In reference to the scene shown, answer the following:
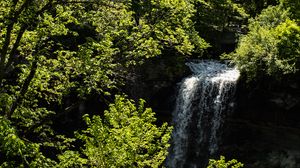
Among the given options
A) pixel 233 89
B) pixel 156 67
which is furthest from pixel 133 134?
pixel 156 67

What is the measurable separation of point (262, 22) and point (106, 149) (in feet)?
71.9

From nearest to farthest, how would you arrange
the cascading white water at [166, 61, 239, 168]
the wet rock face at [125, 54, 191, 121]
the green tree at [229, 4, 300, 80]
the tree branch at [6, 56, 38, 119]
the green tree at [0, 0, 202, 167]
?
the green tree at [0, 0, 202, 167], the tree branch at [6, 56, 38, 119], the green tree at [229, 4, 300, 80], the cascading white water at [166, 61, 239, 168], the wet rock face at [125, 54, 191, 121]

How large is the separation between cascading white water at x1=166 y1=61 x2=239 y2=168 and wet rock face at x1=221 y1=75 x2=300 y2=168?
720 mm

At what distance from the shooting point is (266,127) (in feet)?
82.2

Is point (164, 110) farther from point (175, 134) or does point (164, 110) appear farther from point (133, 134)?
point (133, 134)

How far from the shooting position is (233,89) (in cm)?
2559

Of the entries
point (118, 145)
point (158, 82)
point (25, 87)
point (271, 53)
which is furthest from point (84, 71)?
point (158, 82)

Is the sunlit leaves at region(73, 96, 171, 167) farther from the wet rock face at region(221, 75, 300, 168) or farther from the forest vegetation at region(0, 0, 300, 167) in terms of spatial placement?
the wet rock face at region(221, 75, 300, 168)

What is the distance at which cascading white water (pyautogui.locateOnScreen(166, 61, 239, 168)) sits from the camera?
2583 cm

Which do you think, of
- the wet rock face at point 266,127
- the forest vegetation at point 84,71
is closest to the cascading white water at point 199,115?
the wet rock face at point 266,127

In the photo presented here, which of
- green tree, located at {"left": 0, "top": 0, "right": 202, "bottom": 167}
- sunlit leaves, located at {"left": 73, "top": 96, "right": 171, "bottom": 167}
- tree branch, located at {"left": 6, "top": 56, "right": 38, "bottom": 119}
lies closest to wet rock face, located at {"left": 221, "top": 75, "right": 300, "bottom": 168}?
green tree, located at {"left": 0, "top": 0, "right": 202, "bottom": 167}

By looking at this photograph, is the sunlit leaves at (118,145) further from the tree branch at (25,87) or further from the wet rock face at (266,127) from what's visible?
the wet rock face at (266,127)

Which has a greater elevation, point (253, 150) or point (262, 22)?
point (262, 22)

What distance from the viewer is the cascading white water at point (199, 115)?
25.8 meters
